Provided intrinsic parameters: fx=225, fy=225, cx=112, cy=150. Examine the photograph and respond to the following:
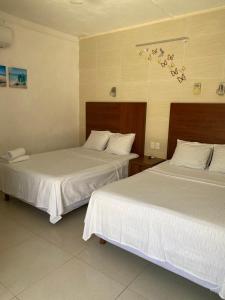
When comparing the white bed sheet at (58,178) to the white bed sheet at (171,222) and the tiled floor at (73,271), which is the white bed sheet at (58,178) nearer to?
the tiled floor at (73,271)

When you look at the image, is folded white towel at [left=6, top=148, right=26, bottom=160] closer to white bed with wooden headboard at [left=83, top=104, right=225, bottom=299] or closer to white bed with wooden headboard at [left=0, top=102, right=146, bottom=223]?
white bed with wooden headboard at [left=0, top=102, right=146, bottom=223]

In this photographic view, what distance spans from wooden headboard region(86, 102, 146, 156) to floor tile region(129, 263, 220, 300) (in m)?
2.02

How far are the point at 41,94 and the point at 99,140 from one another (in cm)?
121

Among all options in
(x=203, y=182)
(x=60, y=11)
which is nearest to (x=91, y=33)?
(x=60, y=11)

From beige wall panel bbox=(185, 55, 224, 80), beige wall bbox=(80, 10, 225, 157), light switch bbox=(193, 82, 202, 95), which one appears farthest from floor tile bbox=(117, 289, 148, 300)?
beige wall panel bbox=(185, 55, 224, 80)

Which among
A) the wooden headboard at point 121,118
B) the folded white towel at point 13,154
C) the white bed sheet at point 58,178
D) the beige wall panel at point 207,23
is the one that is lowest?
the white bed sheet at point 58,178

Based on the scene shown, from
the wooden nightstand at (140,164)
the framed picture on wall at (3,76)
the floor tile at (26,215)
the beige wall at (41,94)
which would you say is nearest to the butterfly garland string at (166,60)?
the wooden nightstand at (140,164)

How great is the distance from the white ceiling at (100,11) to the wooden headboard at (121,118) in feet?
3.87

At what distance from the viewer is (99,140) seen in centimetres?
372

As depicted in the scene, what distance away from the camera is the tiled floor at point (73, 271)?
161 centimetres

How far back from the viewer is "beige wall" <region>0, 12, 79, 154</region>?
3266 mm

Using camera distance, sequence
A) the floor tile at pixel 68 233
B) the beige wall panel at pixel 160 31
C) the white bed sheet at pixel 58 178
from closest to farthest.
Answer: the floor tile at pixel 68 233, the white bed sheet at pixel 58 178, the beige wall panel at pixel 160 31

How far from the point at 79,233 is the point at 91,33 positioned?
10.5 feet

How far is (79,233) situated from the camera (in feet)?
7.72
